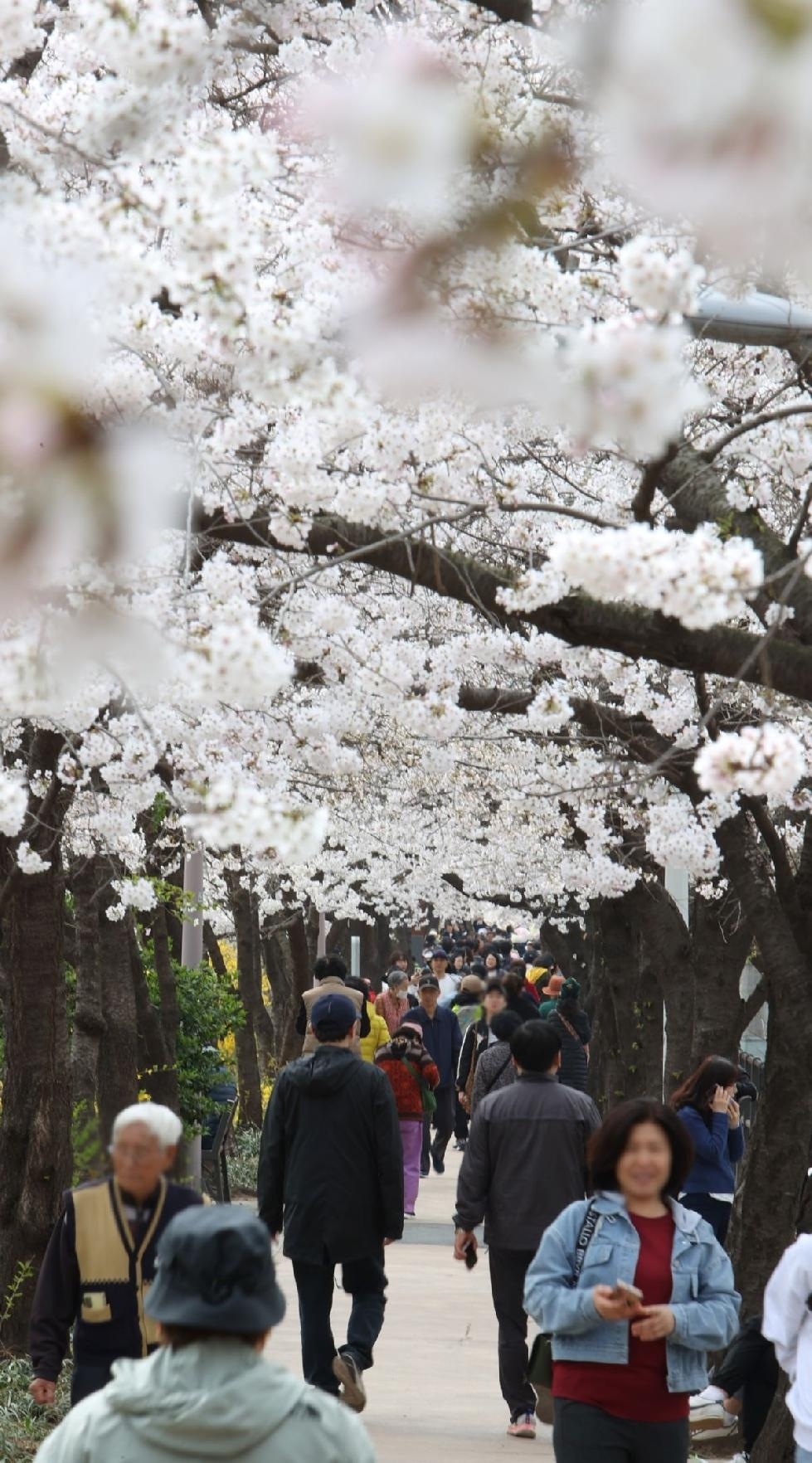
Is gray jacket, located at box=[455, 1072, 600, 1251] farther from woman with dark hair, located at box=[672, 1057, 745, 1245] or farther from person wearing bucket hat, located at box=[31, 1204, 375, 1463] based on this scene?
person wearing bucket hat, located at box=[31, 1204, 375, 1463]

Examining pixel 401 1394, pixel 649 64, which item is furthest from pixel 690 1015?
pixel 649 64

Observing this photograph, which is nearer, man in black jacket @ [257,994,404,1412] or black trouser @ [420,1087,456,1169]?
man in black jacket @ [257,994,404,1412]

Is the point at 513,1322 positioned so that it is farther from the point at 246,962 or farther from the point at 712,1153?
the point at 246,962

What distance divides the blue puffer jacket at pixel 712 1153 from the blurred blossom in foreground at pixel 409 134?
22.0 ft

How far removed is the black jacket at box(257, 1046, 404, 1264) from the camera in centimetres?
821

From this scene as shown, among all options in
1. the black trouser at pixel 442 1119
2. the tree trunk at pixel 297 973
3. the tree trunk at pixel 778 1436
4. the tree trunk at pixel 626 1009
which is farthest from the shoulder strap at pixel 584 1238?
the tree trunk at pixel 297 973

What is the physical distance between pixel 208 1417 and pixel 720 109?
6.88 ft

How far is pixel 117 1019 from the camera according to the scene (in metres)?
12.8

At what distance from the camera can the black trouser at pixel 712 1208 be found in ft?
32.4

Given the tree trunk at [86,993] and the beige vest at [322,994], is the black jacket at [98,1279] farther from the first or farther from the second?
the tree trunk at [86,993]

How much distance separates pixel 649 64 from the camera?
99.7 inches

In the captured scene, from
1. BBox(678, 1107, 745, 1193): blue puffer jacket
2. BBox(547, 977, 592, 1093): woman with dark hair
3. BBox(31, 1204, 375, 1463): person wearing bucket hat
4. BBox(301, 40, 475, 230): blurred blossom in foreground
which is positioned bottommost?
BBox(31, 1204, 375, 1463): person wearing bucket hat

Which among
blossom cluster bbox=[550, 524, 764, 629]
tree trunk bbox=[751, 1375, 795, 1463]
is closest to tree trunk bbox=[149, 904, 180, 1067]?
tree trunk bbox=[751, 1375, 795, 1463]

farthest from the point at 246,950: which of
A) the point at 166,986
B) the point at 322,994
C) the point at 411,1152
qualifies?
the point at 322,994
